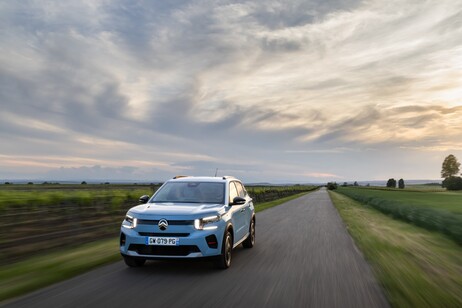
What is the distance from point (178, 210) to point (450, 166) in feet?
592

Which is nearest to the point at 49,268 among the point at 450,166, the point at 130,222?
the point at 130,222

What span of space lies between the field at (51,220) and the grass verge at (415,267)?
7.53 m

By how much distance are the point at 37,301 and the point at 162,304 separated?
167cm

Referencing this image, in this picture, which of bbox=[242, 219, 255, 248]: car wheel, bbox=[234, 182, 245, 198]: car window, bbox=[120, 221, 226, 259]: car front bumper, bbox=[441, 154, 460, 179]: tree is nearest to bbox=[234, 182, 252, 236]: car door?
bbox=[234, 182, 245, 198]: car window

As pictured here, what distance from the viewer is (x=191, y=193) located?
960 cm

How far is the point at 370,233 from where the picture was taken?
1577cm

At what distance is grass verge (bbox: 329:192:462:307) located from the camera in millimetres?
6215

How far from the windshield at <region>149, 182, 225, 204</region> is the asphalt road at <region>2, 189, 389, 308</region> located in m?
1.33

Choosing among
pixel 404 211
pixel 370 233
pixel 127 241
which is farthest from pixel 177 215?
pixel 404 211

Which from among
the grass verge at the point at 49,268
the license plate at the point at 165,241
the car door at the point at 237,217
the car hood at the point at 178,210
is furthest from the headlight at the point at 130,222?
the car door at the point at 237,217

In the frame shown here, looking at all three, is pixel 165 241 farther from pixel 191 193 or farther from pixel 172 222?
pixel 191 193

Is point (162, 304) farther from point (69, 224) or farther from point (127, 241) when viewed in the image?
point (69, 224)

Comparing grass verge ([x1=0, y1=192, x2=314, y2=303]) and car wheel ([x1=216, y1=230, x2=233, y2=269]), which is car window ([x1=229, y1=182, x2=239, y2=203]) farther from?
grass verge ([x1=0, y1=192, x2=314, y2=303])

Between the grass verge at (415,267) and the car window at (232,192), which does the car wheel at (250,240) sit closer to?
the car window at (232,192)
